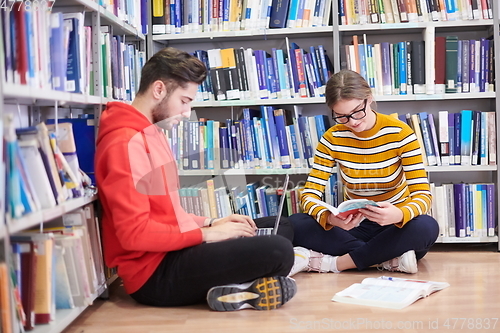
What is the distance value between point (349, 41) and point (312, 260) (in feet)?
4.35

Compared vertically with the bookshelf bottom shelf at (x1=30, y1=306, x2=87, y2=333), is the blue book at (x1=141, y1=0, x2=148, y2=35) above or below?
above

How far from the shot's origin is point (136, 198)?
182cm

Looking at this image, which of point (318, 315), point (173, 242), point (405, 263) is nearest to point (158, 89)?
point (173, 242)

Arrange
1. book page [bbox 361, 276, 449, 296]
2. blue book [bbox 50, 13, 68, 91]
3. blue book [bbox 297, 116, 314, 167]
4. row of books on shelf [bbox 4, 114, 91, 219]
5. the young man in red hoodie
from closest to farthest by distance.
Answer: row of books on shelf [bbox 4, 114, 91, 219], blue book [bbox 50, 13, 68, 91], the young man in red hoodie, book page [bbox 361, 276, 449, 296], blue book [bbox 297, 116, 314, 167]

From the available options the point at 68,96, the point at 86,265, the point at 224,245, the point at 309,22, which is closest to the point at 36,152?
the point at 68,96

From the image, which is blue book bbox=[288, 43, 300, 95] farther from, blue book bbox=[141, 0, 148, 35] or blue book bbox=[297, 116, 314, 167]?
blue book bbox=[141, 0, 148, 35]

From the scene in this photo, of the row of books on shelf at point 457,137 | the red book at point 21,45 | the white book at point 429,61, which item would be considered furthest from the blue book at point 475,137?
the red book at point 21,45

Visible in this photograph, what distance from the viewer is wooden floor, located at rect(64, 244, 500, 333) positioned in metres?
1.79

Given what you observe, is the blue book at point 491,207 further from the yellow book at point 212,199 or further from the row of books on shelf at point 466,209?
the yellow book at point 212,199

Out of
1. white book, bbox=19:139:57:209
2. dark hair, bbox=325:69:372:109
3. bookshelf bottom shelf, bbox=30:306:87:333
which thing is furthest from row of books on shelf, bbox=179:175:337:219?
white book, bbox=19:139:57:209

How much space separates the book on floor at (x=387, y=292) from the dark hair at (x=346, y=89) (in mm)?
745

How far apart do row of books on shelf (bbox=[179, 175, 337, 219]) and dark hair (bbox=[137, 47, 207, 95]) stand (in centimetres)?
92

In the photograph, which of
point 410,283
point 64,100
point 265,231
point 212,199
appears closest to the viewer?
point 64,100

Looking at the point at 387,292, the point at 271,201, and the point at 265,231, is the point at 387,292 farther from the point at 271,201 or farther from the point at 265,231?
the point at 271,201
